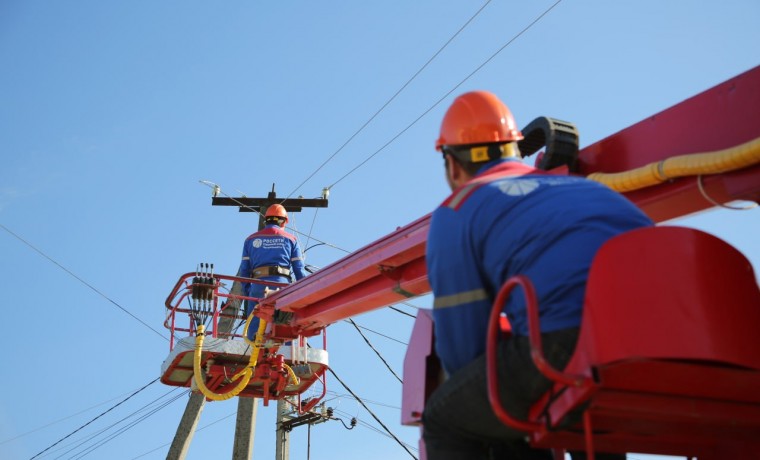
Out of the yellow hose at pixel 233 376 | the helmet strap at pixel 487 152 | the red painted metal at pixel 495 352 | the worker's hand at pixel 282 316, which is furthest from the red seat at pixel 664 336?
the yellow hose at pixel 233 376

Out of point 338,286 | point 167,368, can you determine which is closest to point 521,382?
point 338,286

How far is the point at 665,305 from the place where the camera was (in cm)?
248

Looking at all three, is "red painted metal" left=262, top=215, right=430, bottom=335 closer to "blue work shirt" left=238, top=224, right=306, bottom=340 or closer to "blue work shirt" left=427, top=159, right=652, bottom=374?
"blue work shirt" left=238, top=224, right=306, bottom=340

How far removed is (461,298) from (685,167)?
201cm

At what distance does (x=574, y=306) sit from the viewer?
267 centimetres

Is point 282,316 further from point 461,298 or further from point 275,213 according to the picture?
point 461,298

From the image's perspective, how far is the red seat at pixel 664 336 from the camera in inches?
96.4

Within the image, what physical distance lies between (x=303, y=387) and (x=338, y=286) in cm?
407

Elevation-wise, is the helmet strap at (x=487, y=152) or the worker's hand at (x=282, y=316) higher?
the worker's hand at (x=282, y=316)

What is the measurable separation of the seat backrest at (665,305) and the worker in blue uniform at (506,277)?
0.58ft

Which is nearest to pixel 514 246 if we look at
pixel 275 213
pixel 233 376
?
pixel 233 376

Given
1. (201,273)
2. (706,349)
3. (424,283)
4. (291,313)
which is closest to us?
(706,349)

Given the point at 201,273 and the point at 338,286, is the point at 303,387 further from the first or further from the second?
the point at 338,286

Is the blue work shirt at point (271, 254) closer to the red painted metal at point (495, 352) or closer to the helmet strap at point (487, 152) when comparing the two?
the helmet strap at point (487, 152)
